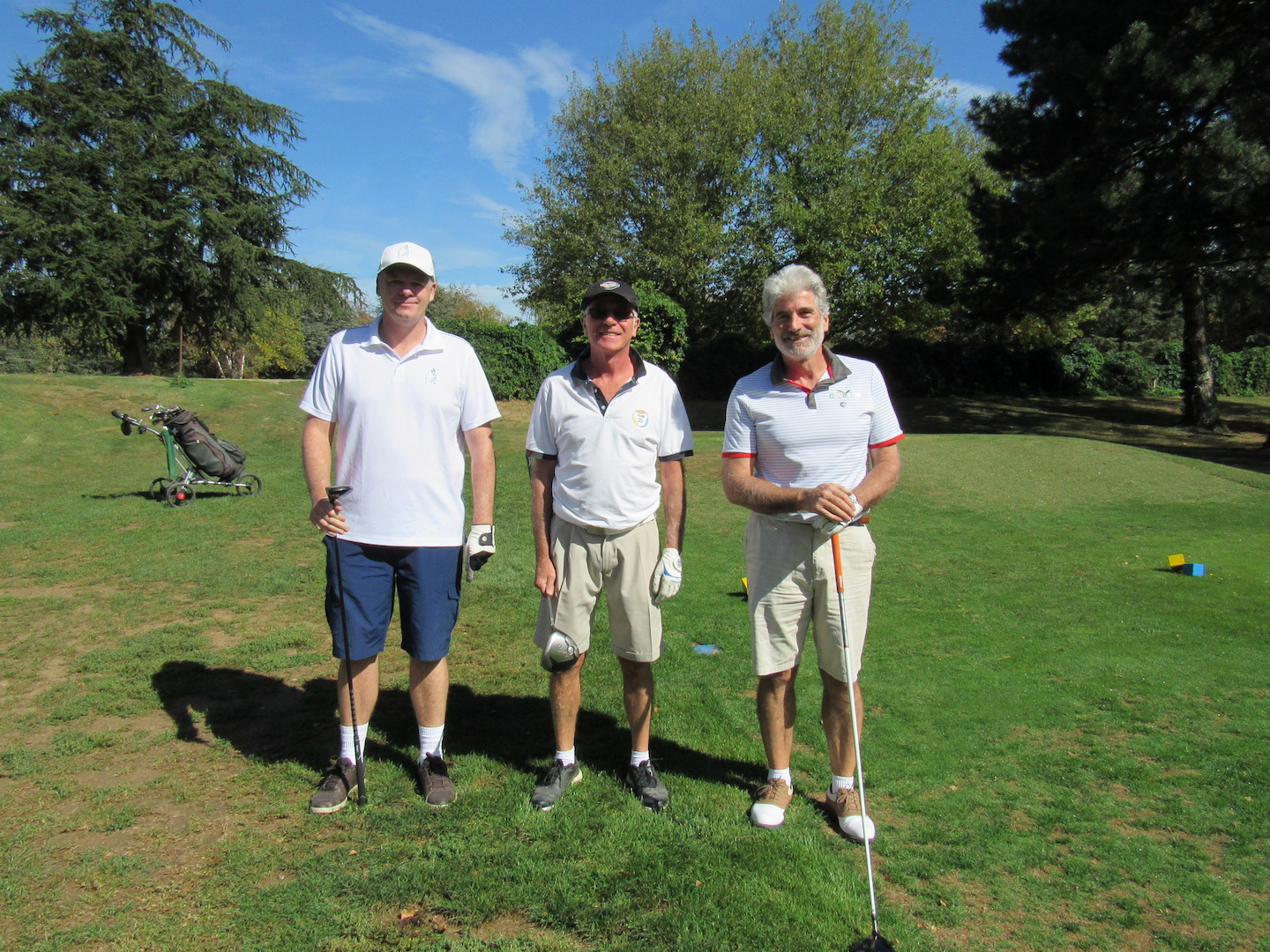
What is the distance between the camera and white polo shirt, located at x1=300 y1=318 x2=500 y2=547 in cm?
337

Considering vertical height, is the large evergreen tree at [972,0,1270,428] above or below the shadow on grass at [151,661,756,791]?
above

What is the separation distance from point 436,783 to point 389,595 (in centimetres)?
77

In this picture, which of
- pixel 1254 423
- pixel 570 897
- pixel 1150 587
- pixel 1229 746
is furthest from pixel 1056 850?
pixel 1254 423

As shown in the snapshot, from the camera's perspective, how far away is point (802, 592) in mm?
3357

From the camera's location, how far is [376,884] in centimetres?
288

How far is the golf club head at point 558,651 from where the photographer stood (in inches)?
138

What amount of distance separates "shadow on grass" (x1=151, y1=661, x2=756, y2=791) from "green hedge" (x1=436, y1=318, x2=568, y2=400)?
57.6ft

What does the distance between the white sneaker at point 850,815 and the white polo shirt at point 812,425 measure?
1.09m

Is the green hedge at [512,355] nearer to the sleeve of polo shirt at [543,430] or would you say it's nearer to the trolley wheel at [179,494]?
the trolley wheel at [179,494]

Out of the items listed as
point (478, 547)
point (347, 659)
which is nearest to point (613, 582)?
point (478, 547)

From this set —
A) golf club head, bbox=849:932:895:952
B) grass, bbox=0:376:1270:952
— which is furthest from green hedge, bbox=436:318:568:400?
golf club head, bbox=849:932:895:952

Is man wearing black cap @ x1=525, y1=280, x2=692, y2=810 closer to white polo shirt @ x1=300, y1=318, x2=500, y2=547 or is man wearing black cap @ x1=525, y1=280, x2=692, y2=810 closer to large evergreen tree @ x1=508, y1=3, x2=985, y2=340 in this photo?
white polo shirt @ x1=300, y1=318, x2=500, y2=547

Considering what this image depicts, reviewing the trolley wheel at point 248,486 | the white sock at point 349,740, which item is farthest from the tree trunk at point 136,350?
the white sock at point 349,740

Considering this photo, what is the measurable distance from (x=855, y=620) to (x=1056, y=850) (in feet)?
3.57
